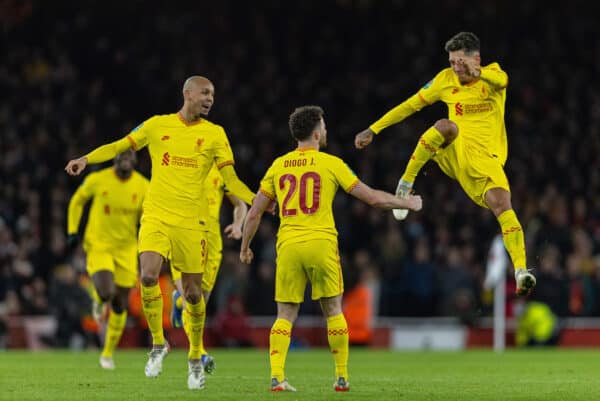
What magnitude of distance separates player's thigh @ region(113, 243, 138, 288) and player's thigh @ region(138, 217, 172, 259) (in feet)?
15.3

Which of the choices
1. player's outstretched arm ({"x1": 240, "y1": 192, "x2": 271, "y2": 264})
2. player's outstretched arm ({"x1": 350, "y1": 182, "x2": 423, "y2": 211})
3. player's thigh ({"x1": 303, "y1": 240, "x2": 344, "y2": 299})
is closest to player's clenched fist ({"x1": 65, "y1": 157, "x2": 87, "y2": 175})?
player's outstretched arm ({"x1": 240, "y1": 192, "x2": 271, "y2": 264})

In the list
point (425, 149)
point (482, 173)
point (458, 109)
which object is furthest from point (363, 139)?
point (482, 173)

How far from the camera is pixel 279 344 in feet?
37.2

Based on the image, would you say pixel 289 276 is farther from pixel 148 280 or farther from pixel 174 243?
pixel 148 280

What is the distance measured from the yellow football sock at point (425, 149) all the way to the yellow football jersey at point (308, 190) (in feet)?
6.27

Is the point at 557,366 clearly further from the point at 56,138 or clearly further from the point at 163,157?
the point at 56,138

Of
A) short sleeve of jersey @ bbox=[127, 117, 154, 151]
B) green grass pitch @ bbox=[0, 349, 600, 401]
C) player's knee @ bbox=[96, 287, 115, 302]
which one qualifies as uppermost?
short sleeve of jersey @ bbox=[127, 117, 154, 151]

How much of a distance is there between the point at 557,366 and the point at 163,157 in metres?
6.89

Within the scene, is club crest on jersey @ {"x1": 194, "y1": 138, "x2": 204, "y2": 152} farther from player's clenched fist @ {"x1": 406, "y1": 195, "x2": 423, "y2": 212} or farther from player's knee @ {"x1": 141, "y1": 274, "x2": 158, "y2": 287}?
player's clenched fist @ {"x1": 406, "y1": 195, "x2": 423, "y2": 212}

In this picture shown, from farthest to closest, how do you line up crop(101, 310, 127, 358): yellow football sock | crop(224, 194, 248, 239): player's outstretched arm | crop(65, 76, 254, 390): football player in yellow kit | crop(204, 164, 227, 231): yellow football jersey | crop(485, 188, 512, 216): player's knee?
crop(101, 310, 127, 358): yellow football sock < crop(204, 164, 227, 231): yellow football jersey < crop(224, 194, 248, 239): player's outstretched arm < crop(485, 188, 512, 216): player's knee < crop(65, 76, 254, 390): football player in yellow kit

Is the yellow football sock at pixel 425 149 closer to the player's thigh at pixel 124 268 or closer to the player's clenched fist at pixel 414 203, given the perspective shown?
the player's clenched fist at pixel 414 203

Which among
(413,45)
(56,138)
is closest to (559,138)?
(413,45)

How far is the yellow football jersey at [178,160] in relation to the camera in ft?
41.2

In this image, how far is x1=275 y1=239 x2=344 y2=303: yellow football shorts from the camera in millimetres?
11305
